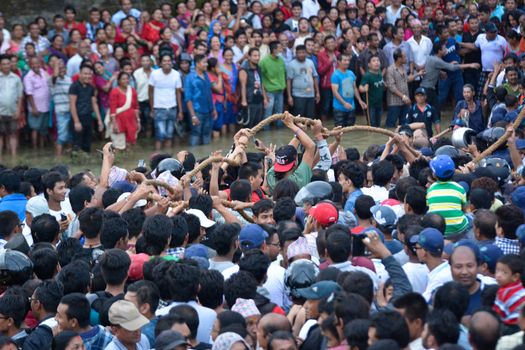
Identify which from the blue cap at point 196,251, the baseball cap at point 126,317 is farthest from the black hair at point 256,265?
the baseball cap at point 126,317

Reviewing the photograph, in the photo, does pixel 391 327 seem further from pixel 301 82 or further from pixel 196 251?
pixel 301 82

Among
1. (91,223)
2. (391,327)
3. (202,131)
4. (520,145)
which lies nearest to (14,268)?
(91,223)

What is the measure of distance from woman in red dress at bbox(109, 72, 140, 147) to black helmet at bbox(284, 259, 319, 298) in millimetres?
8656

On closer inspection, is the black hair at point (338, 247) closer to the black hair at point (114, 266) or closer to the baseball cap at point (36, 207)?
the black hair at point (114, 266)

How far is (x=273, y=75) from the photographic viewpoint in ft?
52.0

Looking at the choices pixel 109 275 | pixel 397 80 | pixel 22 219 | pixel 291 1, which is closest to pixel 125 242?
pixel 109 275

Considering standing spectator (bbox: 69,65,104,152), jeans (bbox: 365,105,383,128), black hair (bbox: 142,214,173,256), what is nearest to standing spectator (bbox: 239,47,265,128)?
jeans (bbox: 365,105,383,128)

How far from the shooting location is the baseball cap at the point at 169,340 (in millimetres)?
5324

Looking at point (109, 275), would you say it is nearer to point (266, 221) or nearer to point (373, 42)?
point (266, 221)

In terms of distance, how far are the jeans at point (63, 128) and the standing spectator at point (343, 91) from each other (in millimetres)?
3865

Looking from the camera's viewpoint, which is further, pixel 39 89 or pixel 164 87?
pixel 164 87

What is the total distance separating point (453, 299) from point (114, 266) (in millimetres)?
2109

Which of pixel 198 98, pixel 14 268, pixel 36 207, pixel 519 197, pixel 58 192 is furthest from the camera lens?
pixel 198 98

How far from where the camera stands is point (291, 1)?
58.6ft
